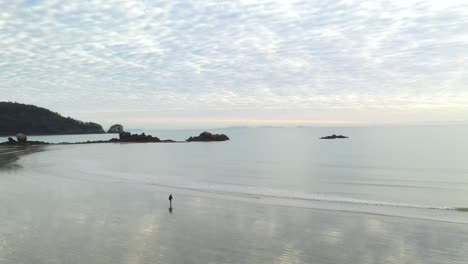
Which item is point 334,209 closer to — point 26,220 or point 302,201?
point 302,201

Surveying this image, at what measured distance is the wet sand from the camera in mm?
14414

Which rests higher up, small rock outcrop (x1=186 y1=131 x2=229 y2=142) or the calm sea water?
small rock outcrop (x1=186 y1=131 x2=229 y2=142)

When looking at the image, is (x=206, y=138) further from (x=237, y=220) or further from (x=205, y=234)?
(x=205, y=234)

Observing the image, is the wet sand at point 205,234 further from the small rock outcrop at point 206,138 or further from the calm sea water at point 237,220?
the small rock outcrop at point 206,138

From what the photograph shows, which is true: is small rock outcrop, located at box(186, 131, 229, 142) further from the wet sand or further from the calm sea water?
the wet sand

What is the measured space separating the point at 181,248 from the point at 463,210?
19.5 m

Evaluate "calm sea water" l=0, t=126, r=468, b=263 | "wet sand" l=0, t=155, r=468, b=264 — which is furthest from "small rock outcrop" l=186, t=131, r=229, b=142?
"wet sand" l=0, t=155, r=468, b=264

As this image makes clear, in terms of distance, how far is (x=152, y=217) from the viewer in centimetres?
2086

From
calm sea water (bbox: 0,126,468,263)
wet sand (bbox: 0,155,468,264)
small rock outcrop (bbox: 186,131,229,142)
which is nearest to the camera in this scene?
wet sand (bbox: 0,155,468,264)

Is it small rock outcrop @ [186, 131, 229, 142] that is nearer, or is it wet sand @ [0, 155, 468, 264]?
wet sand @ [0, 155, 468, 264]

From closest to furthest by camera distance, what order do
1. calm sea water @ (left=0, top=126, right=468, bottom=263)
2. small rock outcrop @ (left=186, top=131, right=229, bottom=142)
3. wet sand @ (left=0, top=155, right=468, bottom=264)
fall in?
wet sand @ (left=0, top=155, right=468, bottom=264), calm sea water @ (left=0, top=126, right=468, bottom=263), small rock outcrop @ (left=186, top=131, right=229, bottom=142)

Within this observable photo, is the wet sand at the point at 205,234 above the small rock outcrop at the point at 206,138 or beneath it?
beneath

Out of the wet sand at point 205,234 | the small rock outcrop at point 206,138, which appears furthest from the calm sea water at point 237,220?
the small rock outcrop at point 206,138

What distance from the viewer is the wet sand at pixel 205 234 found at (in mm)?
14414
